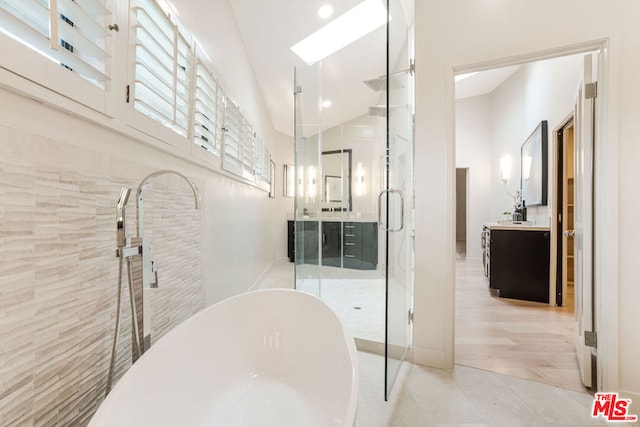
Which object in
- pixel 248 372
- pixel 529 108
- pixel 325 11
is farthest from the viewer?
pixel 529 108

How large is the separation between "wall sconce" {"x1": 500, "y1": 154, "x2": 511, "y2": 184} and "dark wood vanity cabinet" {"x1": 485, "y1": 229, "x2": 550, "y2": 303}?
1.85m

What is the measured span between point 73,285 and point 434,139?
2.03m

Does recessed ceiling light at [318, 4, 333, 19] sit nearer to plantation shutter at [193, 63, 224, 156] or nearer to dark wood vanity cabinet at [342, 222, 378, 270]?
plantation shutter at [193, 63, 224, 156]

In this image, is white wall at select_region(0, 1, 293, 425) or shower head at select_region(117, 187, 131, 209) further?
shower head at select_region(117, 187, 131, 209)

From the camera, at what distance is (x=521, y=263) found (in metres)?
3.16

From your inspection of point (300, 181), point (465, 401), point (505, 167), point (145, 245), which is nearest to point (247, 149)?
point (300, 181)

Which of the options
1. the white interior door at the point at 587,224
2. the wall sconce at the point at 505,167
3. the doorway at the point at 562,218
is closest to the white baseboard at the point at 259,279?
the white interior door at the point at 587,224

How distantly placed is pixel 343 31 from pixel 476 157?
3785 millimetres

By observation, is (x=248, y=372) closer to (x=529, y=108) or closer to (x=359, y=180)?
(x=359, y=180)

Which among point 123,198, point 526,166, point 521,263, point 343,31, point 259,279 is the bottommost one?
point 259,279

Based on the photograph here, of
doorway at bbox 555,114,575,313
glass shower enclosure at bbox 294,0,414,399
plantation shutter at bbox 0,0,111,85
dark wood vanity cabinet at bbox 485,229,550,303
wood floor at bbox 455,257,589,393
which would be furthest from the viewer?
dark wood vanity cabinet at bbox 485,229,550,303

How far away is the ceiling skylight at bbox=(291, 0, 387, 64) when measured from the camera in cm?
275

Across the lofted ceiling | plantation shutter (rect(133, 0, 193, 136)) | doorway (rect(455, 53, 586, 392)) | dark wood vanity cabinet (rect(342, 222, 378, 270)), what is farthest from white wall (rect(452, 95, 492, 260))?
plantation shutter (rect(133, 0, 193, 136))

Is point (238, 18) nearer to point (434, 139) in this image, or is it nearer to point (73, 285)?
point (434, 139)
